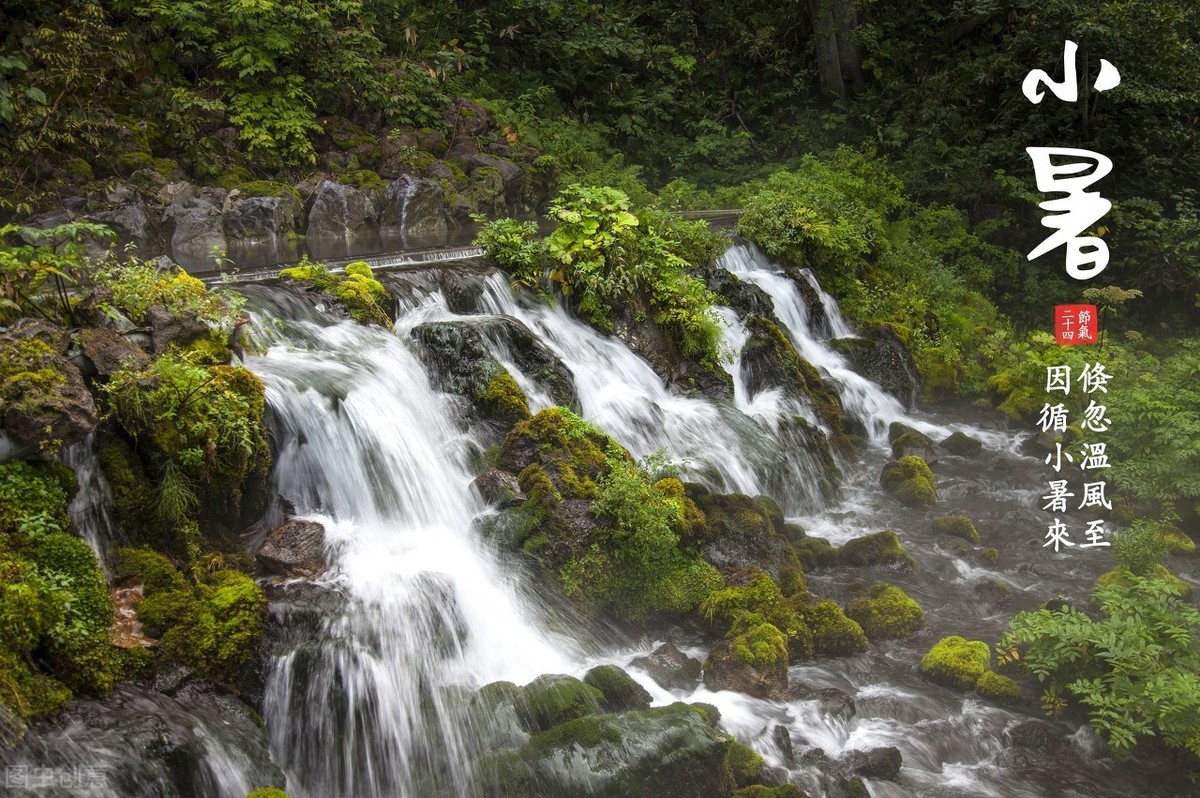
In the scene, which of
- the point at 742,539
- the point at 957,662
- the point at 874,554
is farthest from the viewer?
the point at 874,554

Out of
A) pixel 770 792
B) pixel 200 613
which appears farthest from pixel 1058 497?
pixel 200 613

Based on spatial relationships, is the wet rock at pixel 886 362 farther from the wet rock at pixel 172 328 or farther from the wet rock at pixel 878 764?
the wet rock at pixel 172 328

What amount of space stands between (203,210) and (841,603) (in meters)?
11.4

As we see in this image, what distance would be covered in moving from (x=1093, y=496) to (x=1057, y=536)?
134 cm

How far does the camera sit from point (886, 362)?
1434 cm

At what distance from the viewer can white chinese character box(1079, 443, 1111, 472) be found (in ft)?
34.7

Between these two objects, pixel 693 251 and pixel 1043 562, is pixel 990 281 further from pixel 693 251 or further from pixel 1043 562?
pixel 1043 562

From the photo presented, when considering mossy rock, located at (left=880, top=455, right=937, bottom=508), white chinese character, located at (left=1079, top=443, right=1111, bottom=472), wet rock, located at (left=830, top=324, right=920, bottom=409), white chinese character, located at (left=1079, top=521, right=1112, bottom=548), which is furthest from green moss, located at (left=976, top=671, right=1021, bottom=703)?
wet rock, located at (left=830, top=324, right=920, bottom=409)

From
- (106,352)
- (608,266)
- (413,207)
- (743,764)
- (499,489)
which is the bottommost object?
(743,764)

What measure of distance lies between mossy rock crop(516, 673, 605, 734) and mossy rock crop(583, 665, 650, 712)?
152 mm

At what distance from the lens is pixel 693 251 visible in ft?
44.9

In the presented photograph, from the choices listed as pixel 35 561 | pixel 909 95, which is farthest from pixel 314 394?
pixel 909 95

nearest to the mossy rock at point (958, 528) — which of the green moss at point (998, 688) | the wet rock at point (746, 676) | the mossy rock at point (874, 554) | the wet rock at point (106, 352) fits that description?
the mossy rock at point (874, 554)

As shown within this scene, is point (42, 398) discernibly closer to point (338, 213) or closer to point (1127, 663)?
point (1127, 663)
